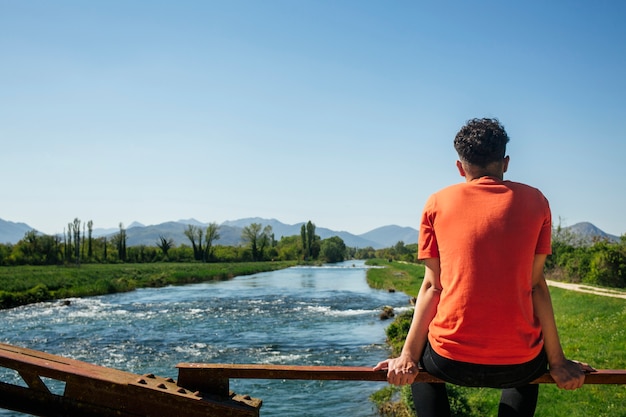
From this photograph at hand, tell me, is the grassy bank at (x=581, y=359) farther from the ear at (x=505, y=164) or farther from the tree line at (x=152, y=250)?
the tree line at (x=152, y=250)

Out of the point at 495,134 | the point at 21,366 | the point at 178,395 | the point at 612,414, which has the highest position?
the point at 495,134

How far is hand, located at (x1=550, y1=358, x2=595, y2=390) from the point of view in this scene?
2.56 m

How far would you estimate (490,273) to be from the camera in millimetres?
2416

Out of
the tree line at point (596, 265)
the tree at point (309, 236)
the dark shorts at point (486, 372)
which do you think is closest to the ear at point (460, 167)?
the dark shorts at point (486, 372)

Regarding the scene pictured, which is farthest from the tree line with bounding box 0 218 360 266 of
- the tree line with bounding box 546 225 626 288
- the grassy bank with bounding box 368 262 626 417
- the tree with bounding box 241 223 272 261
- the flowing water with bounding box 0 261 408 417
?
the grassy bank with bounding box 368 262 626 417

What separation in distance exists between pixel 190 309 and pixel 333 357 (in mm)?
15569

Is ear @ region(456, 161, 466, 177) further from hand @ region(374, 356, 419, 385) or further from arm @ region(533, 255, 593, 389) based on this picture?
hand @ region(374, 356, 419, 385)

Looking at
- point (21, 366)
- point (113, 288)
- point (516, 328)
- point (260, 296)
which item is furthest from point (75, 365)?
point (113, 288)

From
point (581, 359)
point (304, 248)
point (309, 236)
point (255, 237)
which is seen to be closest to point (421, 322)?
point (581, 359)

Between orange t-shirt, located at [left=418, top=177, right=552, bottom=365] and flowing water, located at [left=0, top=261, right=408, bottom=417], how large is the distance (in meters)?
10.6

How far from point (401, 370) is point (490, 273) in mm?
650

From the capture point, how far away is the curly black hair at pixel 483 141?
8.64ft

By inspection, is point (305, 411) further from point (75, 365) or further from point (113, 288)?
point (113, 288)

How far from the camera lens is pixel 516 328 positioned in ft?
7.95
